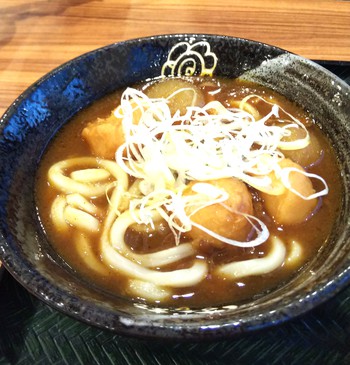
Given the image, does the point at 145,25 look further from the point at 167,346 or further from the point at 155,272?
the point at 167,346

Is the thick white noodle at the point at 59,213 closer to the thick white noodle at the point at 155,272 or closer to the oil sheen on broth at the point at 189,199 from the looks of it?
the oil sheen on broth at the point at 189,199

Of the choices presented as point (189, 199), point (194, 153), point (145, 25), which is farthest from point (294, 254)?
point (145, 25)

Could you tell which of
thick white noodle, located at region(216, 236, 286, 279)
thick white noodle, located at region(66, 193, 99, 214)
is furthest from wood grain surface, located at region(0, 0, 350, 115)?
thick white noodle, located at region(216, 236, 286, 279)

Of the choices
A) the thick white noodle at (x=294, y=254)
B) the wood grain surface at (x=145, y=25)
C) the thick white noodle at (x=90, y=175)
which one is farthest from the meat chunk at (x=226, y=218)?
the wood grain surface at (x=145, y=25)

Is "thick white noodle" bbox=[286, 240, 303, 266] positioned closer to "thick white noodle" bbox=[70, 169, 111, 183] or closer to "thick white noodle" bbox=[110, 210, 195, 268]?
"thick white noodle" bbox=[110, 210, 195, 268]

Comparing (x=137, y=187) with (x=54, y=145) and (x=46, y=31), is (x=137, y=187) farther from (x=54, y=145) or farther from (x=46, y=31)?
(x=46, y=31)

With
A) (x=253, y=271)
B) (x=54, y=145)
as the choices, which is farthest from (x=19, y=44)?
(x=253, y=271)
